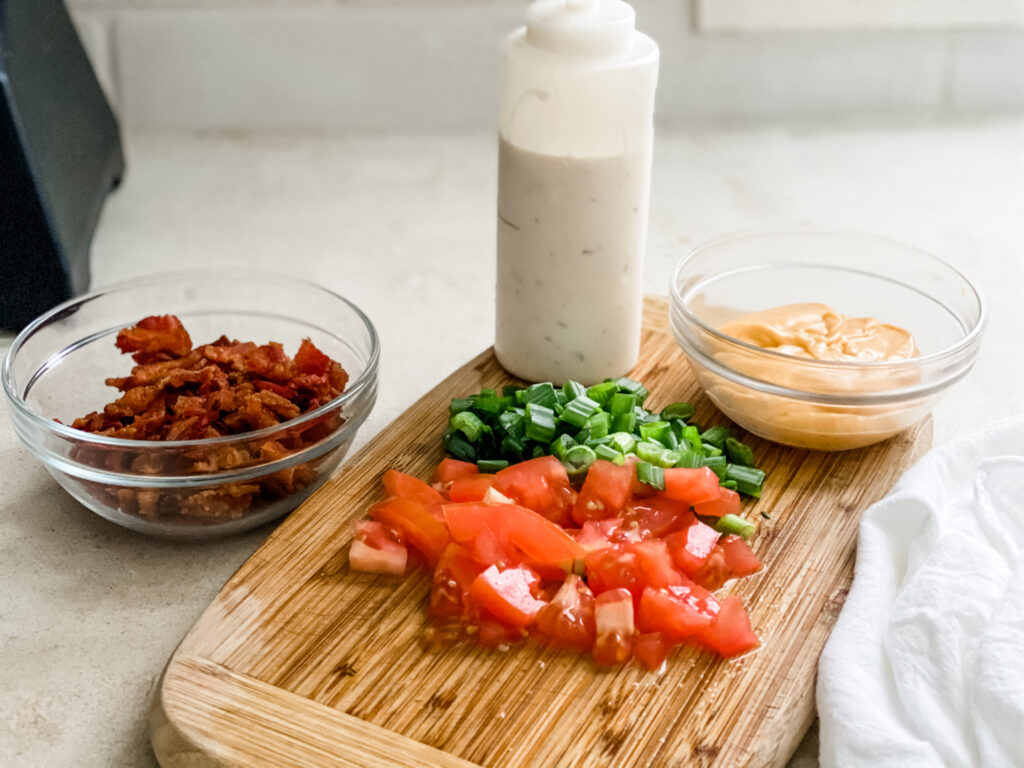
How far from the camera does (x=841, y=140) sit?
8.45 feet

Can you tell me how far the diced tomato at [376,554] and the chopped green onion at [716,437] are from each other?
414mm

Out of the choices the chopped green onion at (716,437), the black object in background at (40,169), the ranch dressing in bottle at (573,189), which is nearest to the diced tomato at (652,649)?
the chopped green onion at (716,437)

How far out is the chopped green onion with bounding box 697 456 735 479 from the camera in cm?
133

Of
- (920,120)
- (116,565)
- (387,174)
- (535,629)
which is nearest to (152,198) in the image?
(387,174)

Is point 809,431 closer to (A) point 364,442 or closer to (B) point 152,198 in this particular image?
(A) point 364,442

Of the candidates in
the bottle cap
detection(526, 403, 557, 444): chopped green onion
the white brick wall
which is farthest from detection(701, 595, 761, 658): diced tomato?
the white brick wall

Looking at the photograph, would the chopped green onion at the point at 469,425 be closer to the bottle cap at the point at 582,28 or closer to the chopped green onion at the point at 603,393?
the chopped green onion at the point at 603,393

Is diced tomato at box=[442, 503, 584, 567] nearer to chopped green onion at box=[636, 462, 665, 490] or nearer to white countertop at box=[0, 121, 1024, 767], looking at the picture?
chopped green onion at box=[636, 462, 665, 490]

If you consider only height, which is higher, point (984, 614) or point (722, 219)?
point (984, 614)

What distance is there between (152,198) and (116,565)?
1176mm

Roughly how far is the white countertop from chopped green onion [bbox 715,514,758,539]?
264 mm

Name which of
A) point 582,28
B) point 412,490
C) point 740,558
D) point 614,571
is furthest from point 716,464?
point 582,28

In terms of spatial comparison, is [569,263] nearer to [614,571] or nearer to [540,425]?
[540,425]

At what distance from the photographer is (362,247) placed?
83.9 inches
